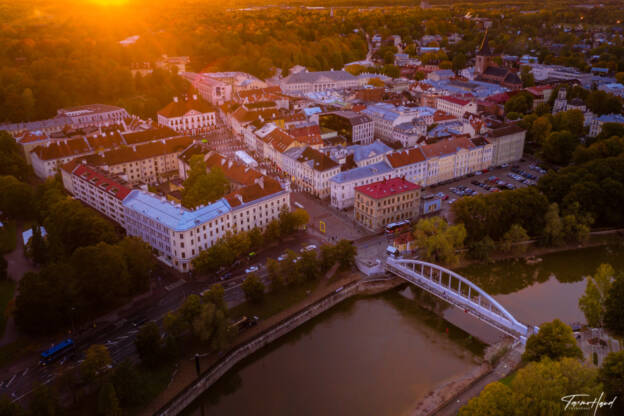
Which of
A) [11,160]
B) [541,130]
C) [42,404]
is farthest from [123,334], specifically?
[541,130]

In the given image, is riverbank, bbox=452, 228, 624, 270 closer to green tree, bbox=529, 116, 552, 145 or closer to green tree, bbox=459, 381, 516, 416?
green tree, bbox=459, 381, 516, 416

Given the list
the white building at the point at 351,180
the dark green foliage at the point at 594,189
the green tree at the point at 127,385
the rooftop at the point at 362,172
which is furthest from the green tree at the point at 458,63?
the green tree at the point at 127,385

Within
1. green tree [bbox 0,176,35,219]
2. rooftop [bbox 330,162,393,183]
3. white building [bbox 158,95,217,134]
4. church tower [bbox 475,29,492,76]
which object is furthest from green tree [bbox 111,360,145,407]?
church tower [bbox 475,29,492,76]

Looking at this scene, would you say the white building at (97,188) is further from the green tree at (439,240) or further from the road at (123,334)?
the green tree at (439,240)

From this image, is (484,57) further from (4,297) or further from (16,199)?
(4,297)

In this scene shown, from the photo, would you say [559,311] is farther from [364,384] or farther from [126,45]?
[126,45]

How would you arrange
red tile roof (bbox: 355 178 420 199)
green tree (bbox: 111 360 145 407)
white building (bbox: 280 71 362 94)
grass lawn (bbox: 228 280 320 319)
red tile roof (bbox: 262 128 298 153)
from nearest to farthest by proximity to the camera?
1. green tree (bbox: 111 360 145 407)
2. grass lawn (bbox: 228 280 320 319)
3. red tile roof (bbox: 355 178 420 199)
4. red tile roof (bbox: 262 128 298 153)
5. white building (bbox: 280 71 362 94)

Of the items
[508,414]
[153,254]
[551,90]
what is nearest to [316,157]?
[153,254]
